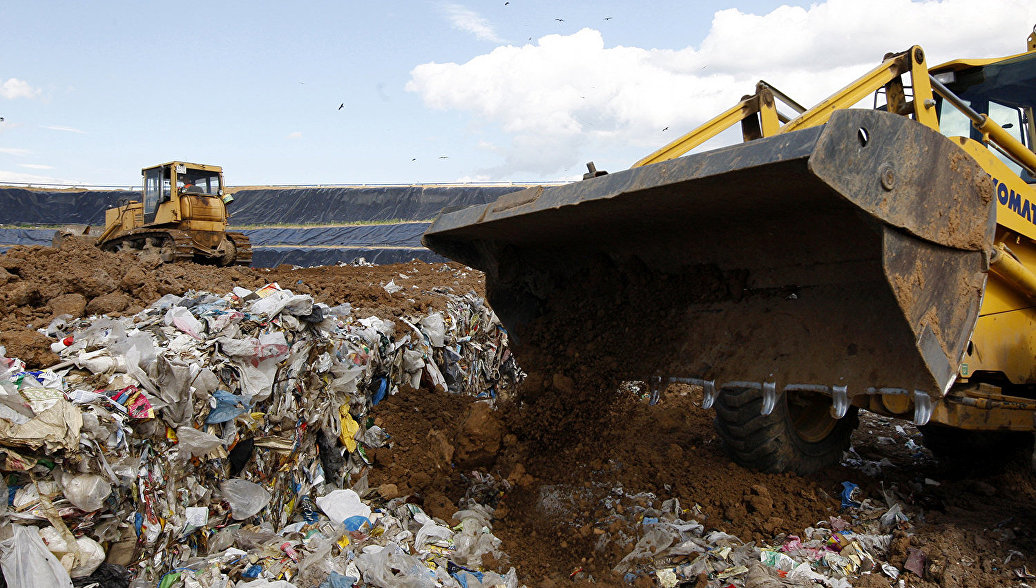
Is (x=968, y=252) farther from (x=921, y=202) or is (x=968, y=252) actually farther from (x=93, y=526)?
(x=93, y=526)

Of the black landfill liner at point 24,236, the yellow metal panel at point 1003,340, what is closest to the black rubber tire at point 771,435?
the yellow metal panel at point 1003,340

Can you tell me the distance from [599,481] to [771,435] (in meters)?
1.03

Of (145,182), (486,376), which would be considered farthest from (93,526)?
(145,182)

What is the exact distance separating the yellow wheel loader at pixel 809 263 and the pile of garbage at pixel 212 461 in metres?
1.18

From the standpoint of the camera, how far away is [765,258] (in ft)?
11.7

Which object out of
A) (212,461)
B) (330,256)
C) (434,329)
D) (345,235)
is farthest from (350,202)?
(212,461)

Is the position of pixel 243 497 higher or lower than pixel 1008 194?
lower

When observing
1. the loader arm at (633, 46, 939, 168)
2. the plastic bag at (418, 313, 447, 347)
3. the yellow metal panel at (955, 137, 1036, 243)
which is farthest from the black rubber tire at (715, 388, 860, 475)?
the plastic bag at (418, 313, 447, 347)

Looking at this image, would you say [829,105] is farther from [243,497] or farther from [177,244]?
[177,244]

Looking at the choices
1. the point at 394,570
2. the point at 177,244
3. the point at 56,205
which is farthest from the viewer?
the point at 56,205

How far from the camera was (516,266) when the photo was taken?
410 centimetres

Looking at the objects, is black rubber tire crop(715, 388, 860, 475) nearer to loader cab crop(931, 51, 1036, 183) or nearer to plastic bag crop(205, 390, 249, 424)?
loader cab crop(931, 51, 1036, 183)

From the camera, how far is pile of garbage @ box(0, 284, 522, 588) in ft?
8.39

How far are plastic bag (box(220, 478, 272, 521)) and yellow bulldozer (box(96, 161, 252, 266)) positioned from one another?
11454 millimetres
